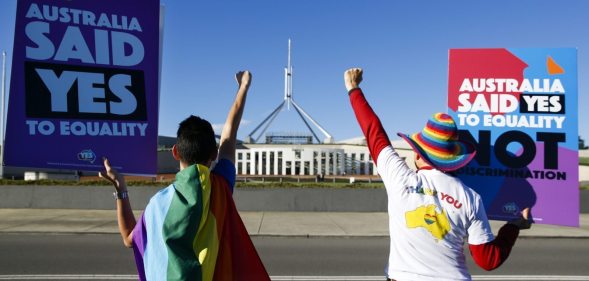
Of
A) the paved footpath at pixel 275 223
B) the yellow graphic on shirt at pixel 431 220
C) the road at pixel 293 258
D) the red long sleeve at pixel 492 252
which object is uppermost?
the yellow graphic on shirt at pixel 431 220

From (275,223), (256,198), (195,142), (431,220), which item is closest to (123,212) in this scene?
(195,142)

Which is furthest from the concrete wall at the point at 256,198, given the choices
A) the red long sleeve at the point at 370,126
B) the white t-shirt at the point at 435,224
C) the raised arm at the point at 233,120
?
the white t-shirt at the point at 435,224

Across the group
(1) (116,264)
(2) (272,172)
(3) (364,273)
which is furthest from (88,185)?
(2) (272,172)

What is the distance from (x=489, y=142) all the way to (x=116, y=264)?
21.8 ft

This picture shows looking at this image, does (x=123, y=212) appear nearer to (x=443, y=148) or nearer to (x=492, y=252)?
(x=443, y=148)

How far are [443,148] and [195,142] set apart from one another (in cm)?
121

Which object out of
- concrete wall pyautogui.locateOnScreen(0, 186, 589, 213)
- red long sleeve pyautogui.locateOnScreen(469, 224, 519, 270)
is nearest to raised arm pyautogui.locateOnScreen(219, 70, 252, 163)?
red long sleeve pyautogui.locateOnScreen(469, 224, 519, 270)

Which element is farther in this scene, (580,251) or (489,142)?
(580,251)

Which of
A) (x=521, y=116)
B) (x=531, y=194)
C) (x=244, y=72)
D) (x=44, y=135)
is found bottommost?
(x=531, y=194)

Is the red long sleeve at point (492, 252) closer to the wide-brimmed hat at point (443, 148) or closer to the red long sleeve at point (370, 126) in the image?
the wide-brimmed hat at point (443, 148)

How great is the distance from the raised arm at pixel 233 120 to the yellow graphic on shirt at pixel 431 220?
930 millimetres

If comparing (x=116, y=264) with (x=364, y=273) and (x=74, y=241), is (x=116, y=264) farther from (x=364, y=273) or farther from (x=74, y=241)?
(x=364, y=273)

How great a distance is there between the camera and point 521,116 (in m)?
2.85

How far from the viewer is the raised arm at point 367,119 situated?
2.34 metres
